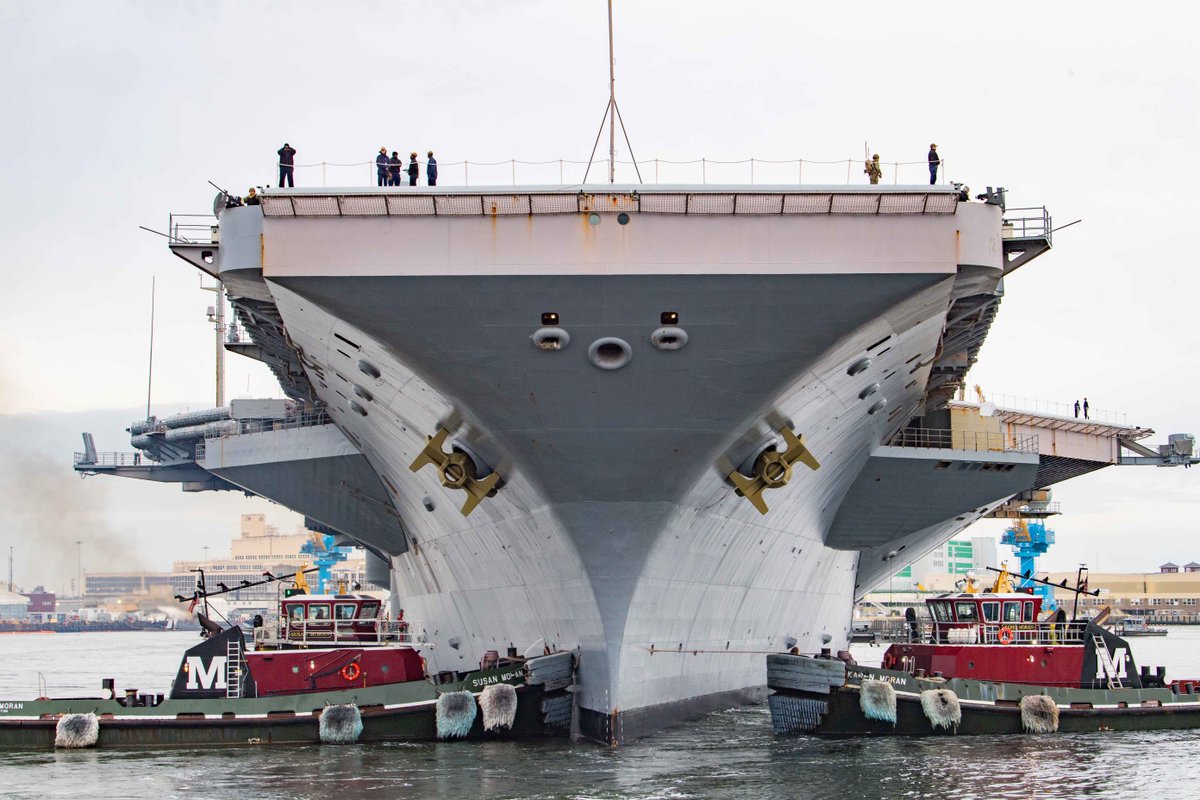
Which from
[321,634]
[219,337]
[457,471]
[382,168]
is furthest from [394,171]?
[219,337]

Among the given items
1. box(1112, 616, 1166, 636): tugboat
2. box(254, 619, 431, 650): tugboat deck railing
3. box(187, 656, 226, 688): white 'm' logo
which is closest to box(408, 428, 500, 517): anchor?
box(254, 619, 431, 650): tugboat deck railing

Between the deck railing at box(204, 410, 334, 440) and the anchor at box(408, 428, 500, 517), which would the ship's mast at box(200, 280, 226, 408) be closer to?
the deck railing at box(204, 410, 334, 440)

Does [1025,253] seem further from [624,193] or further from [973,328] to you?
[624,193]

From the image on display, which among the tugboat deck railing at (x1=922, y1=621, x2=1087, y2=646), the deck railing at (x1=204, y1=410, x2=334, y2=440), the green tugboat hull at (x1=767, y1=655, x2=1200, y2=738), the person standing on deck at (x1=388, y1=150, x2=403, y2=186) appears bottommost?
the green tugboat hull at (x1=767, y1=655, x2=1200, y2=738)

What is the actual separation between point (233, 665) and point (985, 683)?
35.6 feet

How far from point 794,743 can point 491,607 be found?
4.56 metres

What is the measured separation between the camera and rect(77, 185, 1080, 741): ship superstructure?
15133 millimetres

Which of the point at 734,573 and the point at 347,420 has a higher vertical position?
the point at 347,420

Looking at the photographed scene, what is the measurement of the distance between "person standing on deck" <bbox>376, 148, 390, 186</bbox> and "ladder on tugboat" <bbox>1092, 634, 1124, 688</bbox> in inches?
473

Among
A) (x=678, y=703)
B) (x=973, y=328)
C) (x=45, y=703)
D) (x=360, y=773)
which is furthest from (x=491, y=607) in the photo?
(x=973, y=328)

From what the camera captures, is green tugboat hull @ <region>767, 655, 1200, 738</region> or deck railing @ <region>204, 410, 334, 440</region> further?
deck railing @ <region>204, 410, 334, 440</region>

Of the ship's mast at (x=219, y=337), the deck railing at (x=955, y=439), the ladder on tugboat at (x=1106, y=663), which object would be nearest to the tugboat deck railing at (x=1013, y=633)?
the ladder on tugboat at (x=1106, y=663)

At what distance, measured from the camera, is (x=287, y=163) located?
1839cm

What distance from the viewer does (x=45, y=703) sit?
19.4 m
